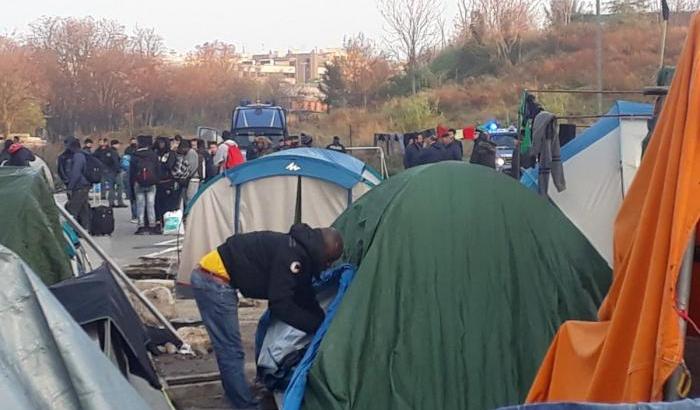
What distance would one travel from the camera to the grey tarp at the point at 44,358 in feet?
13.9

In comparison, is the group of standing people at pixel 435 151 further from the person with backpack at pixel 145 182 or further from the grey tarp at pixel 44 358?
the grey tarp at pixel 44 358

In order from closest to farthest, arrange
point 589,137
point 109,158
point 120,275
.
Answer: point 120,275, point 589,137, point 109,158

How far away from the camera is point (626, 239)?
15.3 feet

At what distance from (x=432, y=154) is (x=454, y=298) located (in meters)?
12.8

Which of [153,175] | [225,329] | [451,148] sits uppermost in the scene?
[451,148]

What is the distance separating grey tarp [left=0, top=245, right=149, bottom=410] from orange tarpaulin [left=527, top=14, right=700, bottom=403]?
1.94 metres

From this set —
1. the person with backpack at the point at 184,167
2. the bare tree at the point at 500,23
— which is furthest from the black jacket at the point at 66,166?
the bare tree at the point at 500,23

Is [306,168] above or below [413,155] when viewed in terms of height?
above

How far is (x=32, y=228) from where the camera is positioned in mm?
7758

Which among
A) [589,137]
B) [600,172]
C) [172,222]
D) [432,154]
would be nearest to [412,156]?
[432,154]

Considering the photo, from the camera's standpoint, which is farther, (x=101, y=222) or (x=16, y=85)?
(x=16, y=85)

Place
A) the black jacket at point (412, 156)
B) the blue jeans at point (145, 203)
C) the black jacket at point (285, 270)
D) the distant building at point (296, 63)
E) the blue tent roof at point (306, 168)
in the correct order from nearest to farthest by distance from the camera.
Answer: the black jacket at point (285, 270), the blue tent roof at point (306, 168), the blue jeans at point (145, 203), the black jacket at point (412, 156), the distant building at point (296, 63)

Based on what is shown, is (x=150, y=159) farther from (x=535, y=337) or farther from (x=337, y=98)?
(x=337, y=98)

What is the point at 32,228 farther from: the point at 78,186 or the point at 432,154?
the point at 432,154
